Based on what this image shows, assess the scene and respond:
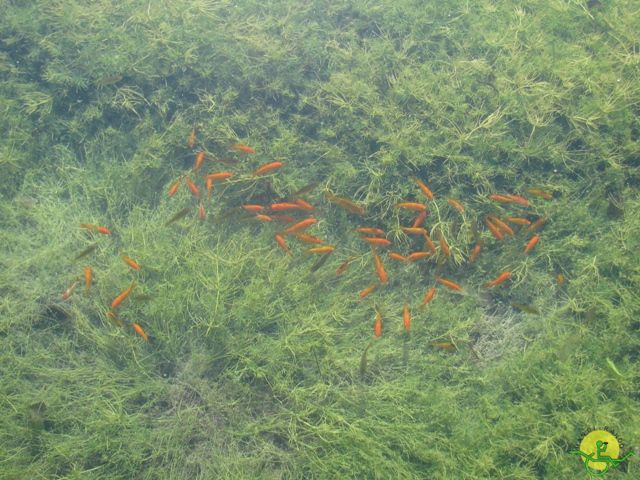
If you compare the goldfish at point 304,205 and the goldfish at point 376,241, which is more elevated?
the goldfish at point 304,205

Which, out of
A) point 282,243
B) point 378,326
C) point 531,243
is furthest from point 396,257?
point 531,243

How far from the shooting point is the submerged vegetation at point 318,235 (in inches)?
128

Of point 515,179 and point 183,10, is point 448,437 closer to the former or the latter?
point 515,179

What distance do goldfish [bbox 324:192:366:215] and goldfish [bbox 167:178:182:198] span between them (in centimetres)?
129

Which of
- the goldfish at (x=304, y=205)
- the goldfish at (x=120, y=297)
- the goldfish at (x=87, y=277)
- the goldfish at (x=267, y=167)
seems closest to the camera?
the goldfish at (x=120, y=297)

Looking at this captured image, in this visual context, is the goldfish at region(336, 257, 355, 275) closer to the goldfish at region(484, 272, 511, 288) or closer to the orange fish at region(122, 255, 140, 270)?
the goldfish at region(484, 272, 511, 288)

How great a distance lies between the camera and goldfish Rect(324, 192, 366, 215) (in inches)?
158

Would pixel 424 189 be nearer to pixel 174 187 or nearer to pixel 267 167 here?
pixel 267 167

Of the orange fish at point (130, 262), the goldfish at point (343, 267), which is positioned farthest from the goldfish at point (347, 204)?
the orange fish at point (130, 262)

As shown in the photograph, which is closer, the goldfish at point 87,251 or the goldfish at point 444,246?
the goldfish at point 87,251

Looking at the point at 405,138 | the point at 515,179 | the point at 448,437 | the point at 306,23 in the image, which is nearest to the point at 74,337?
the point at 448,437

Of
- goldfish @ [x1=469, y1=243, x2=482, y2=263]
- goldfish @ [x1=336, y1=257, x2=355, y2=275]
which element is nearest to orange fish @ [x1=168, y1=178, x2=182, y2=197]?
goldfish @ [x1=336, y1=257, x2=355, y2=275]

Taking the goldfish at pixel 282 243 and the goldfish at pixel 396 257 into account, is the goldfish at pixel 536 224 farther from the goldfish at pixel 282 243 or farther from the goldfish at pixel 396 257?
the goldfish at pixel 282 243

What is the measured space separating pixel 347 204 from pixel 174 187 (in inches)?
57.7
